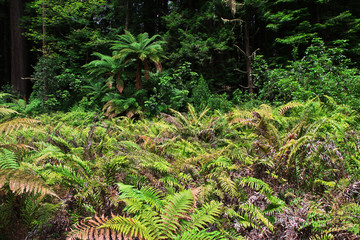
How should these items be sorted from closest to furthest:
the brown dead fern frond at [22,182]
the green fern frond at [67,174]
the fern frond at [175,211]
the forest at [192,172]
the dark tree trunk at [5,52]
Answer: the brown dead fern frond at [22,182] → the fern frond at [175,211] → the forest at [192,172] → the green fern frond at [67,174] → the dark tree trunk at [5,52]

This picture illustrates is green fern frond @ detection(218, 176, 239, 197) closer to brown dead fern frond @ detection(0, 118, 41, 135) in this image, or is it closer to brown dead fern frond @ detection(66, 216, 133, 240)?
brown dead fern frond @ detection(66, 216, 133, 240)

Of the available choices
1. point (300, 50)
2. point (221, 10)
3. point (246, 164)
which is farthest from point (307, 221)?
point (300, 50)

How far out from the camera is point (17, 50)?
11281 millimetres

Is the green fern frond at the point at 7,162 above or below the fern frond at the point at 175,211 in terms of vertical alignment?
above

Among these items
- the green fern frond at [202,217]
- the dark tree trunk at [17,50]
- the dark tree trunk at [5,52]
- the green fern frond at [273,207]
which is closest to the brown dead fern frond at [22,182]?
the green fern frond at [202,217]

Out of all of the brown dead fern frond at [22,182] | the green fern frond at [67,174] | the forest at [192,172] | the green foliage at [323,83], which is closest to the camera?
the brown dead fern frond at [22,182]

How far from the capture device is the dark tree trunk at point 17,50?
36.2 ft

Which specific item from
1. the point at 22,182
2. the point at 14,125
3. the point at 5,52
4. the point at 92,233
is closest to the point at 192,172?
the point at 92,233

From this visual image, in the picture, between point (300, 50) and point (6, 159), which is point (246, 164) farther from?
point (300, 50)

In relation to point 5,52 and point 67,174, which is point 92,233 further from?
point 5,52

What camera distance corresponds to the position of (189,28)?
1017 cm

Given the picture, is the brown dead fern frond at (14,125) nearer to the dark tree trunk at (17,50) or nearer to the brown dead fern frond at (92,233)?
the brown dead fern frond at (92,233)

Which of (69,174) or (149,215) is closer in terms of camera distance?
(149,215)

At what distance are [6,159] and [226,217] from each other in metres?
1.72
